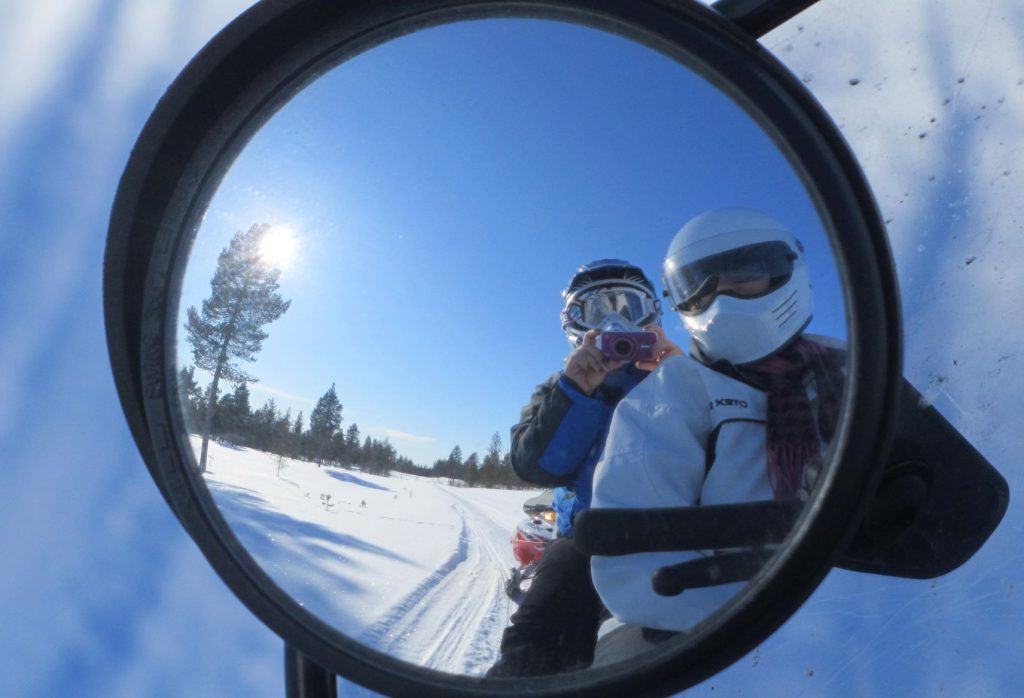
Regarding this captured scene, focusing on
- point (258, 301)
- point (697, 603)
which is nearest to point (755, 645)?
point (697, 603)

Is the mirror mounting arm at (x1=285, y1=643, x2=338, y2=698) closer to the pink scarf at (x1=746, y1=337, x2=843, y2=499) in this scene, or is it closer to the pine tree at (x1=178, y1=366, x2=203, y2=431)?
the pine tree at (x1=178, y1=366, x2=203, y2=431)

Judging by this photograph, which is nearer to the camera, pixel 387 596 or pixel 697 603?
pixel 697 603

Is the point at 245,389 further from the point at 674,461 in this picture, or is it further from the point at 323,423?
the point at 674,461

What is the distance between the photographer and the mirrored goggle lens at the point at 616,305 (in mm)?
931

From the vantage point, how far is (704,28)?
34.7 inches

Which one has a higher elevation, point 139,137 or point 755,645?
point 139,137

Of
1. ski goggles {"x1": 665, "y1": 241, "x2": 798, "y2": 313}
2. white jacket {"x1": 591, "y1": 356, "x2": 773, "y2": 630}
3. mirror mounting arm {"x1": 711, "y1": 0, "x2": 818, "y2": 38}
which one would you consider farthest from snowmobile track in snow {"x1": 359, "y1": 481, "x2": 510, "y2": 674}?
mirror mounting arm {"x1": 711, "y1": 0, "x2": 818, "y2": 38}

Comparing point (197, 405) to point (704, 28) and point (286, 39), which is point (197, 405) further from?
point (704, 28)

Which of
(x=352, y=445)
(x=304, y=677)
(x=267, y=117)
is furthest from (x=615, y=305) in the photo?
(x=304, y=677)

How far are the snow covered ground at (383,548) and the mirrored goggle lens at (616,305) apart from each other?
0.80ft

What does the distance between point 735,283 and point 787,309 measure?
72mm

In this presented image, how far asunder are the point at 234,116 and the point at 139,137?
0.12 meters

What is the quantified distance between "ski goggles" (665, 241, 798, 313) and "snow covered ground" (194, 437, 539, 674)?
1.06 ft

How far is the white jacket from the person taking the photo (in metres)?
Result: 0.91
